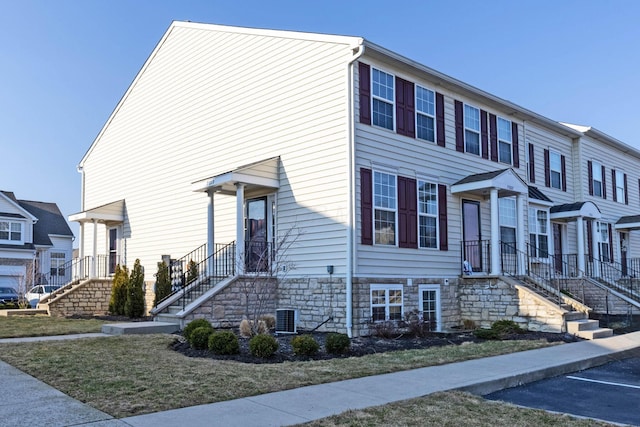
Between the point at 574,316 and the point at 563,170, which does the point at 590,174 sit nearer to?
the point at 563,170

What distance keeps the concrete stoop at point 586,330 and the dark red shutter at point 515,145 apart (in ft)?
23.0

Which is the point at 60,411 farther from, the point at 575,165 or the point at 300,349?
the point at 575,165

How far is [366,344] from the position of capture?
39.9ft

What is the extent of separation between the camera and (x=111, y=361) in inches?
358

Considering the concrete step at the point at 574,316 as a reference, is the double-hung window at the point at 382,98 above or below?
above

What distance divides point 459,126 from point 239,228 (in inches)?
295

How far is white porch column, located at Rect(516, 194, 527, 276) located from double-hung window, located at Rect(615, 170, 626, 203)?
11513 millimetres

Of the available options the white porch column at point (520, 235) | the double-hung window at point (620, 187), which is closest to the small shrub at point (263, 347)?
the white porch column at point (520, 235)

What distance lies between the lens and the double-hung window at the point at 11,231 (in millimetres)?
37656

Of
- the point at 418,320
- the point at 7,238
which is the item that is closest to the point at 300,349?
the point at 418,320

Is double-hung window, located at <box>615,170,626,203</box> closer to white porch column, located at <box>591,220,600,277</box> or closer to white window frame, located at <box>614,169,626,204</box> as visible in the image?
white window frame, located at <box>614,169,626,204</box>

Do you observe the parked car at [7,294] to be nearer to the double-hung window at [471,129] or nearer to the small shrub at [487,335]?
the double-hung window at [471,129]

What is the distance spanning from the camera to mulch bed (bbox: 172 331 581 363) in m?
10.2

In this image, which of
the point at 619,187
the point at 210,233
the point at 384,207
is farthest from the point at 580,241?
the point at 210,233
